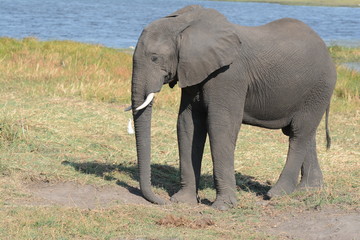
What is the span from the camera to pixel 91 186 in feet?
25.4

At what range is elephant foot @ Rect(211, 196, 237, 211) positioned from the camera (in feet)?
24.3

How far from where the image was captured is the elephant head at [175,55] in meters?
6.84

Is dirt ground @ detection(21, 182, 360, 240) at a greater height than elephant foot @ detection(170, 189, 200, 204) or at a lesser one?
greater

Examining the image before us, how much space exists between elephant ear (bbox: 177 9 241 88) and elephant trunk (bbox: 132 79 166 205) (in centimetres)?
44

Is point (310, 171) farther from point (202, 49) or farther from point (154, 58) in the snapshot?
point (154, 58)

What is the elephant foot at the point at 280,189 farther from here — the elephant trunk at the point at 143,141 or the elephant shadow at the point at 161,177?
the elephant trunk at the point at 143,141

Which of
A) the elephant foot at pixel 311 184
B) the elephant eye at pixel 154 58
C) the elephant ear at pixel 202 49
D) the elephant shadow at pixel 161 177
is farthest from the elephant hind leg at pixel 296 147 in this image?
the elephant eye at pixel 154 58

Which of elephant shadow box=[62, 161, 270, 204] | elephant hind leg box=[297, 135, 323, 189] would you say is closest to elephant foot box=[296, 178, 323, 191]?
elephant hind leg box=[297, 135, 323, 189]

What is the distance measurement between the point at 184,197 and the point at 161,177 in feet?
3.33

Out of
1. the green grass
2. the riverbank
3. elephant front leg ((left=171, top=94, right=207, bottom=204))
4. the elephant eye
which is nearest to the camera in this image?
the green grass

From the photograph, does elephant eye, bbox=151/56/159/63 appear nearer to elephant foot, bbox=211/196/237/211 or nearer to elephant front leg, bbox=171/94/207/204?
elephant front leg, bbox=171/94/207/204

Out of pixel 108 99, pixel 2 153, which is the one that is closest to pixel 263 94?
pixel 2 153

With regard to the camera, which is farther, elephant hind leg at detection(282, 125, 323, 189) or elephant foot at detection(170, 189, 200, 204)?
elephant hind leg at detection(282, 125, 323, 189)

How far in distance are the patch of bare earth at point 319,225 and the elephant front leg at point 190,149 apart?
1.08m
